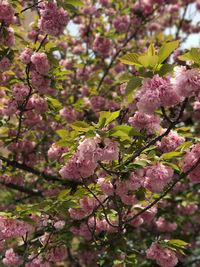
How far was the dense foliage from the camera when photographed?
295 centimetres

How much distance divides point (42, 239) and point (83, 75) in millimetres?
4624

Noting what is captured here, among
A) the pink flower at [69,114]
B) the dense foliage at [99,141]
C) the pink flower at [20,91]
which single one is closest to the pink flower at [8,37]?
the dense foliage at [99,141]

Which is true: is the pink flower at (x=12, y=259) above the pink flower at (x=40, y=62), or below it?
below

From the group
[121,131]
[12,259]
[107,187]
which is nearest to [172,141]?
[107,187]

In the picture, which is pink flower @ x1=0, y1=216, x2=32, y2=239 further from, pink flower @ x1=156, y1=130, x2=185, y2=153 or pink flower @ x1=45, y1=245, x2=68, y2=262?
pink flower @ x1=156, y1=130, x2=185, y2=153

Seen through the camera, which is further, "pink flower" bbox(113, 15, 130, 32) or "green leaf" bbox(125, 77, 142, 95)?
"pink flower" bbox(113, 15, 130, 32)

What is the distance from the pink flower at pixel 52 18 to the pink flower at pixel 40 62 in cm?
24

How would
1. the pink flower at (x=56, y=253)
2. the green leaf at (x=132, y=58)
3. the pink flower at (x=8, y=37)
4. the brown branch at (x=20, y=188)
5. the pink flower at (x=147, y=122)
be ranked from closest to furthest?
the green leaf at (x=132, y=58)
the pink flower at (x=147, y=122)
the pink flower at (x=56, y=253)
the pink flower at (x=8, y=37)
the brown branch at (x=20, y=188)

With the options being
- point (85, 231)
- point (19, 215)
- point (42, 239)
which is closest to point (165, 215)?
point (85, 231)

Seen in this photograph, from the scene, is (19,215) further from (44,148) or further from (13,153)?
(44,148)

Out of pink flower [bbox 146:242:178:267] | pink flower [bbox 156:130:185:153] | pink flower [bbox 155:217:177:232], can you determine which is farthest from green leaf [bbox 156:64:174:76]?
pink flower [bbox 155:217:177:232]

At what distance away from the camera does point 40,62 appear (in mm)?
4301

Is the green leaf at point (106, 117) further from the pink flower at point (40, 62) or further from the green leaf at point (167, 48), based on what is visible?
the pink flower at point (40, 62)

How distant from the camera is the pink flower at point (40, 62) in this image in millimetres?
4266
